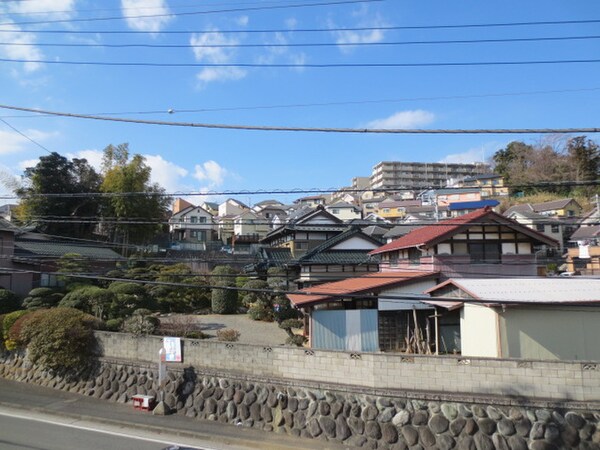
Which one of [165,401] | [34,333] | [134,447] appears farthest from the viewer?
[34,333]

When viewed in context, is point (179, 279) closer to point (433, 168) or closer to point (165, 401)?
point (165, 401)

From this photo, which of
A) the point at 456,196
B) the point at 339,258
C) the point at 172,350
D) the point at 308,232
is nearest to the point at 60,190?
the point at 308,232

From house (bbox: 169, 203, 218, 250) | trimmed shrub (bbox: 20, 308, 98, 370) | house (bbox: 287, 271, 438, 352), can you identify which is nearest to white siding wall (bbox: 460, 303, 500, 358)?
house (bbox: 287, 271, 438, 352)

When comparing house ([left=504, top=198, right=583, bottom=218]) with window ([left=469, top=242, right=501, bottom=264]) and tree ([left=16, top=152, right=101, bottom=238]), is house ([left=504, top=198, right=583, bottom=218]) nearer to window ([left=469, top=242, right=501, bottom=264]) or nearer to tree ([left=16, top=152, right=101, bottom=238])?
window ([left=469, top=242, right=501, bottom=264])

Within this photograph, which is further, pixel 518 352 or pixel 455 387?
pixel 518 352

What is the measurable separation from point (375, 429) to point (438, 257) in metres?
10.9

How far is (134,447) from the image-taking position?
37.4ft

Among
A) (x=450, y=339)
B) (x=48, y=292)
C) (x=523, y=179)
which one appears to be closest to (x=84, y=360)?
(x=48, y=292)

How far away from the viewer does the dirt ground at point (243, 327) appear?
21.6 metres

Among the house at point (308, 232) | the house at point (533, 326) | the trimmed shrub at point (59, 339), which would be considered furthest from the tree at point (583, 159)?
the trimmed shrub at point (59, 339)

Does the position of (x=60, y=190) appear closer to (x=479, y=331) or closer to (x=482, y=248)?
(x=482, y=248)

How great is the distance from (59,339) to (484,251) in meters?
20.0

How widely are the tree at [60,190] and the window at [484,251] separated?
35198mm

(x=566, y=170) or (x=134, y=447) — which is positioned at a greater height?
(x=566, y=170)
